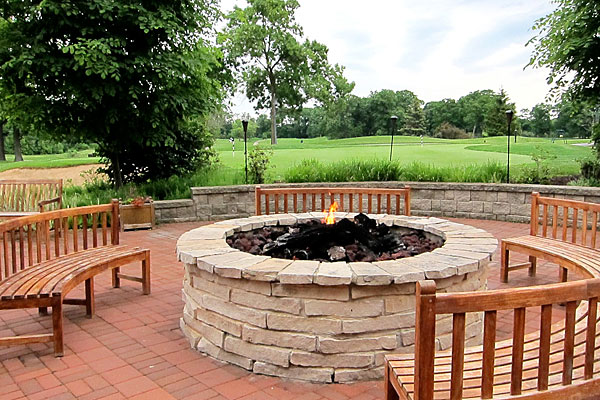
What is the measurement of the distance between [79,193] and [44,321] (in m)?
7.16

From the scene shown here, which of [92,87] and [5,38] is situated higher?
[5,38]

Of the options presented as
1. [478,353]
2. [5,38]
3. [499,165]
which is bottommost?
[478,353]

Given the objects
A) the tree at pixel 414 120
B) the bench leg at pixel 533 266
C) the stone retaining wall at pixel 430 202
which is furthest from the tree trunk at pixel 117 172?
the tree at pixel 414 120

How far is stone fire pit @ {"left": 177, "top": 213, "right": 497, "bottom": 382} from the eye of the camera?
3047 mm

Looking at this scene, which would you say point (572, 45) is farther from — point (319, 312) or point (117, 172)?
point (117, 172)

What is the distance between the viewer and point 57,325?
3.41m

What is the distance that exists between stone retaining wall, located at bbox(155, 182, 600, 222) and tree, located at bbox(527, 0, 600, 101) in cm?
305

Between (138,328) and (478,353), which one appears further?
(138,328)

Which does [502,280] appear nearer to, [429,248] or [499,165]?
[429,248]

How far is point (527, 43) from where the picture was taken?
10.4 meters

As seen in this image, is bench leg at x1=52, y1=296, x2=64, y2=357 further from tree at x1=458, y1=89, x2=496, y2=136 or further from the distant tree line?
tree at x1=458, y1=89, x2=496, y2=136

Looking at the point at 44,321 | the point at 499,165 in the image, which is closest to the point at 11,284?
the point at 44,321

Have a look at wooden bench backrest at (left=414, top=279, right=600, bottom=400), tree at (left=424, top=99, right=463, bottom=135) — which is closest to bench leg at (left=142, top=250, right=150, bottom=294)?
wooden bench backrest at (left=414, top=279, right=600, bottom=400)

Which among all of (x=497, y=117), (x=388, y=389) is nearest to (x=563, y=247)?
(x=388, y=389)
